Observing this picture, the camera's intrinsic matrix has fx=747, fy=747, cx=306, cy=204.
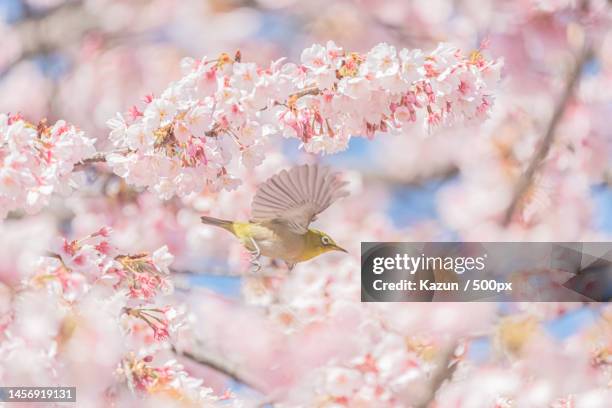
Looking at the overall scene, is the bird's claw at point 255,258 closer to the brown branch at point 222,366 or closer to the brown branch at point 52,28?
the brown branch at point 222,366

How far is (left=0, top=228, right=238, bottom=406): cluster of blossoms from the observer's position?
1.03 metres

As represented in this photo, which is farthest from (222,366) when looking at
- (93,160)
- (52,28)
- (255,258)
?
(52,28)

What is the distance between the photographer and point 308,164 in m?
1.17

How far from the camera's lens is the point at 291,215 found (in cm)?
111

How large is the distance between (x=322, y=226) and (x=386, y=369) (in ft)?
0.84

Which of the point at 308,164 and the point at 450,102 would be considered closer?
the point at 450,102

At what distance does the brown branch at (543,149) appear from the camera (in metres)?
1.20

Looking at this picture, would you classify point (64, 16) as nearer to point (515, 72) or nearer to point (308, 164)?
point (308, 164)

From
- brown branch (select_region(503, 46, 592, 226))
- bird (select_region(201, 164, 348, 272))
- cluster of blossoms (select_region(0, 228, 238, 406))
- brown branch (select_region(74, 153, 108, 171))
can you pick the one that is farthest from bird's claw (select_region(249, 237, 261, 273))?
brown branch (select_region(503, 46, 592, 226))

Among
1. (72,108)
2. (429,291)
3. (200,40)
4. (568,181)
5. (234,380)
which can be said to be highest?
(200,40)

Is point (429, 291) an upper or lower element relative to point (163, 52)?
lower

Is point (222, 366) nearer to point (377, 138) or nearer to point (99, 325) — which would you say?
point (99, 325)

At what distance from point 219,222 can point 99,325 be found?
0.83 feet

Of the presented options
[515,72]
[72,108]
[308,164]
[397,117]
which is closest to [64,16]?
[72,108]
